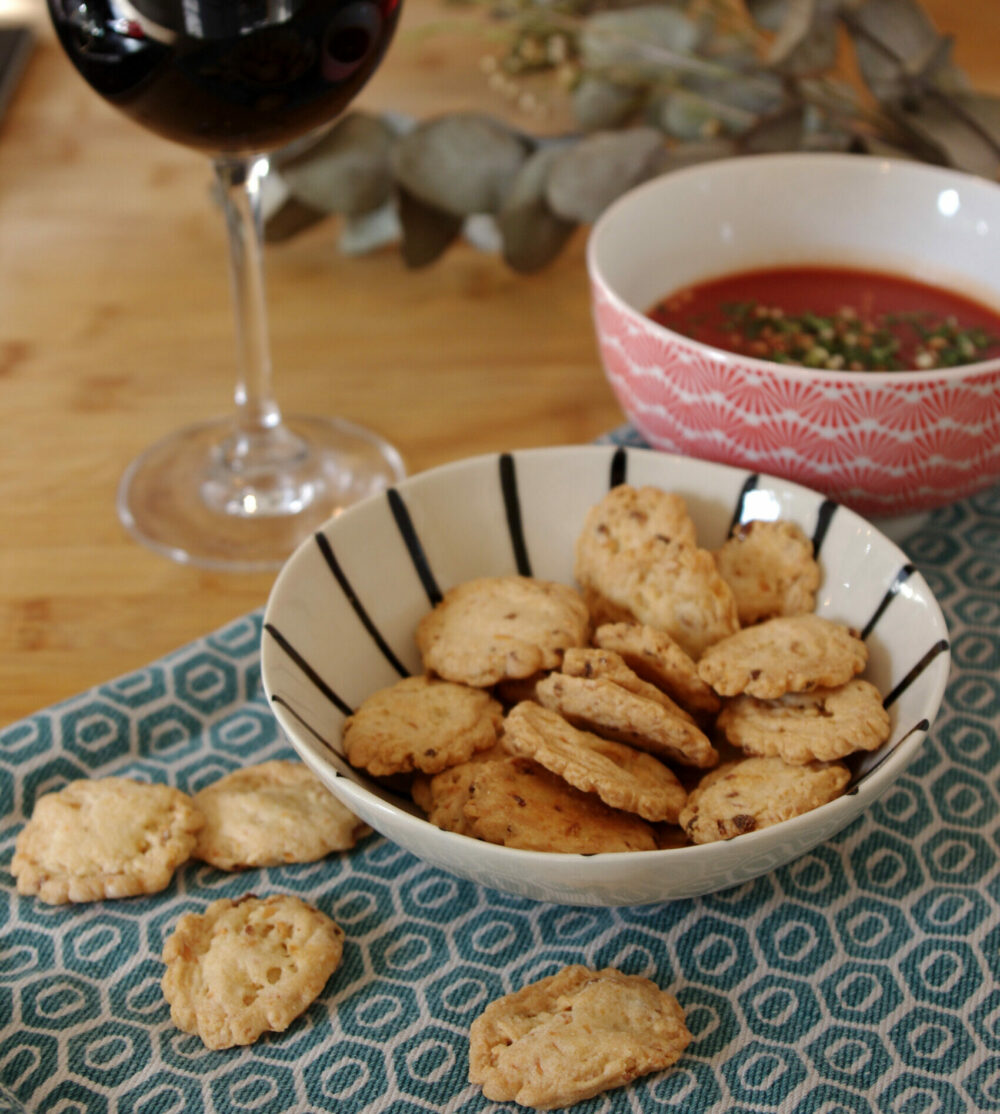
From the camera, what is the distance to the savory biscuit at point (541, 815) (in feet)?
2.55

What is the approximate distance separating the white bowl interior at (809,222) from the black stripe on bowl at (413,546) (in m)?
0.41

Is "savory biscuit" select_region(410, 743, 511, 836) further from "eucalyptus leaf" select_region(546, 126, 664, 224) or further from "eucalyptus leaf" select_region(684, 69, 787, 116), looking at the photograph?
"eucalyptus leaf" select_region(684, 69, 787, 116)

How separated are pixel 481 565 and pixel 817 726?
36 cm

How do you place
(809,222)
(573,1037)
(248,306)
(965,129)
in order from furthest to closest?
1. (965,129)
2. (809,222)
3. (248,306)
4. (573,1037)

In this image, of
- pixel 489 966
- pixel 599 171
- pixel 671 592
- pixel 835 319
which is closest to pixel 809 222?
pixel 835 319

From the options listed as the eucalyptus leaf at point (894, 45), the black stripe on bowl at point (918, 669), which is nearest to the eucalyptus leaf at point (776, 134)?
the eucalyptus leaf at point (894, 45)

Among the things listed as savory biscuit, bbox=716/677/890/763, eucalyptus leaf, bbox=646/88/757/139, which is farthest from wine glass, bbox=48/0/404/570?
eucalyptus leaf, bbox=646/88/757/139

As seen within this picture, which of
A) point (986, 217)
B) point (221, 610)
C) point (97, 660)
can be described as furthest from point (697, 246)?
point (97, 660)

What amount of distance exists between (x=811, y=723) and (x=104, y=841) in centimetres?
53

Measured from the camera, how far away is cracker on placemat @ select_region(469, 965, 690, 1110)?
72 cm

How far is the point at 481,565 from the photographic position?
1104 mm

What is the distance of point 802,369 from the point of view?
107cm

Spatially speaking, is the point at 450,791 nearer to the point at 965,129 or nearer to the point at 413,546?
the point at 413,546

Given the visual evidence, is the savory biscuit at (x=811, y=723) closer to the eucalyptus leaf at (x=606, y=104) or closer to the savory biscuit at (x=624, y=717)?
the savory biscuit at (x=624, y=717)
